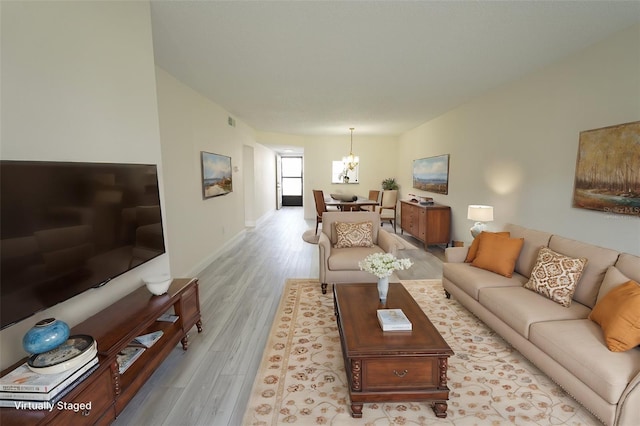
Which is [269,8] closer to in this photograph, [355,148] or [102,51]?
[102,51]

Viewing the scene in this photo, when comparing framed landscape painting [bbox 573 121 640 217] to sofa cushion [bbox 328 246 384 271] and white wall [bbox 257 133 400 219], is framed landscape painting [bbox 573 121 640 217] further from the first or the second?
white wall [bbox 257 133 400 219]

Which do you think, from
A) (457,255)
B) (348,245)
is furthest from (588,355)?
(348,245)

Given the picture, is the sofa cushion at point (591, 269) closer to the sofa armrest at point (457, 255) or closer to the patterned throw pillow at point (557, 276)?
the patterned throw pillow at point (557, 276)

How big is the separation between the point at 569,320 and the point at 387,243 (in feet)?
6.45

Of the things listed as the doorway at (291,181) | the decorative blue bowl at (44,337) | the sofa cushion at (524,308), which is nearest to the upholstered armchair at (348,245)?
the sofa cushion at (524,308)

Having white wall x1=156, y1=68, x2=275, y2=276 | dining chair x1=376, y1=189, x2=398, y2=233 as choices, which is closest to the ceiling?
white wall x1=156, y1=68, x2=275, y2=276

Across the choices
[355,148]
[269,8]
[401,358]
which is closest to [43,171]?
[269,8]

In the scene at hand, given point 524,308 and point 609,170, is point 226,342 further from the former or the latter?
point 609,170

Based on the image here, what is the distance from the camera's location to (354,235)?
13.0ft

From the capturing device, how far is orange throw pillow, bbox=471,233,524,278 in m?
2.91

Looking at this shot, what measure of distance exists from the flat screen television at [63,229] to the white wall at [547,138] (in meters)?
4.08

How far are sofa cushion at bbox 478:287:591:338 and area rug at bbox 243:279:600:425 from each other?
0.33 meters

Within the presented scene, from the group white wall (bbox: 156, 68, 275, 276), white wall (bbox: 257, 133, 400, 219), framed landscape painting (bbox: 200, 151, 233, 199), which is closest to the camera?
white wall (bbox: 156, 68, 275, 276)

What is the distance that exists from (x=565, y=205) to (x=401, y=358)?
2701 mm
